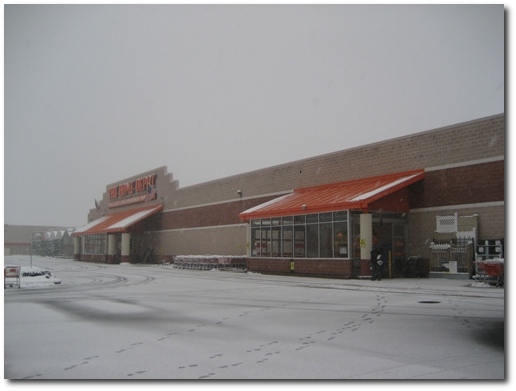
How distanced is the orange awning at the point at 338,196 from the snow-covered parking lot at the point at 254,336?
24.8ft

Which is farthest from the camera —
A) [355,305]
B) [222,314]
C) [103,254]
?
[103,254]

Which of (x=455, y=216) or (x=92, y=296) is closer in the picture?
(x=92, y=296)

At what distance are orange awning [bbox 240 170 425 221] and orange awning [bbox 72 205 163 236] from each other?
14.7 metres

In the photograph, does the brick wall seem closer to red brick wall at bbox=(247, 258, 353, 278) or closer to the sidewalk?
red brick wall at bbox=(247, 258, 353, 278)

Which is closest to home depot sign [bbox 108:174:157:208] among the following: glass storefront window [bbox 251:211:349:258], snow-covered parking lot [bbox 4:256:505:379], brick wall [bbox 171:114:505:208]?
brick wall [bbox 171:114:505:208]

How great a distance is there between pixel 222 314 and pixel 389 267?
1299 centimetres

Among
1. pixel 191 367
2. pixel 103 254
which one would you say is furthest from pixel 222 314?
pixel 103 254

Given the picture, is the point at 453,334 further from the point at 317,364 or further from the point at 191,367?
the point at 191,367

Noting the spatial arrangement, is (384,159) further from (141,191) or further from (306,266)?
(141,191)

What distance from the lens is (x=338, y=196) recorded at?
2458 cm

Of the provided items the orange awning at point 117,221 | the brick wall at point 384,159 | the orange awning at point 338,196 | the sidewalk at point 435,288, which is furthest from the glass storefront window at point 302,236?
the orange awning at point 117,221

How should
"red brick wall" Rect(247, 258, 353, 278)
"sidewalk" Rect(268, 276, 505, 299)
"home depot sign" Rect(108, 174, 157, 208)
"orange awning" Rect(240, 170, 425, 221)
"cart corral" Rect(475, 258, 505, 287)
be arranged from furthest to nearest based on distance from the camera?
"home depot sign" Rect(108, 174, 157, 208) → "red brick wall" Rect(247, 258, 353, 278) → "orange awning" Rect(240, 170, 425, 221) → "cart corral" Rect(475, 258, 505, 287) → "sidewalk" Rect(268, 276, 505, 299)

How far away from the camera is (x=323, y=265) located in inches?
950

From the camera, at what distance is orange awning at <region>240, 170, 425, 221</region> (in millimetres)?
22516
